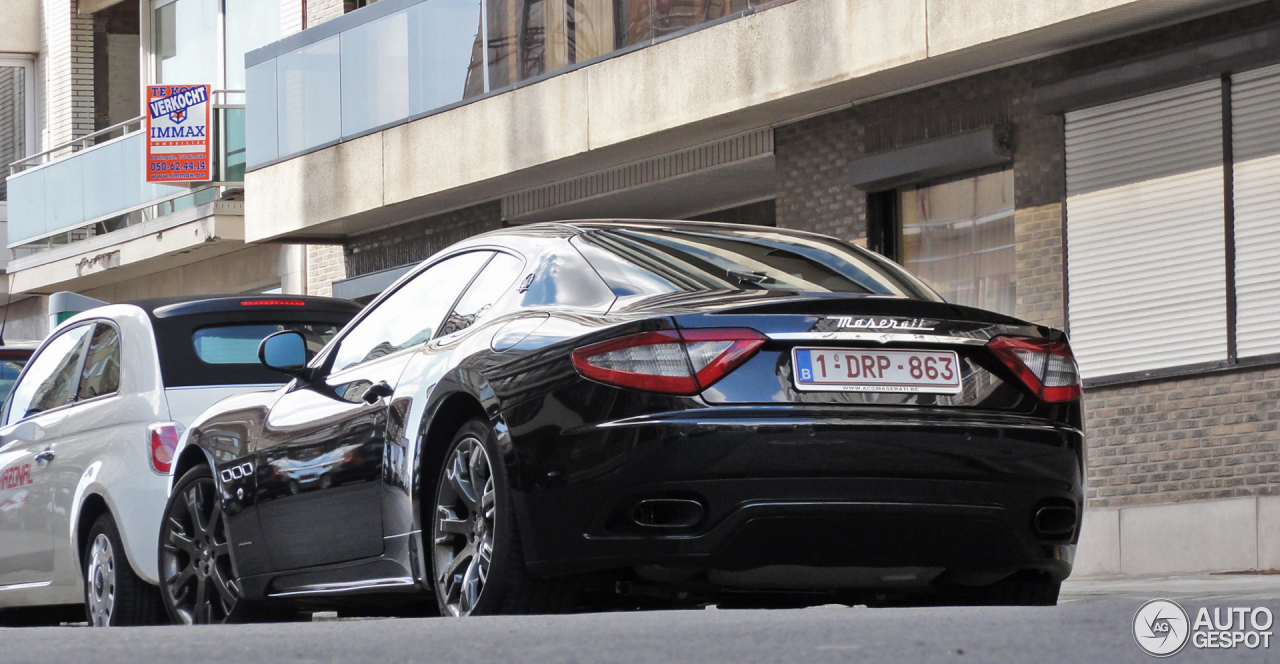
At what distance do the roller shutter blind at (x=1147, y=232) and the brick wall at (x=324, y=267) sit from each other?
38.1 feet

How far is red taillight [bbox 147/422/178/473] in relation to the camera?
906 cm

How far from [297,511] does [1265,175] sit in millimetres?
8857

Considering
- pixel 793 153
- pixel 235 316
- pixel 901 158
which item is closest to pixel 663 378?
pixel 235 316

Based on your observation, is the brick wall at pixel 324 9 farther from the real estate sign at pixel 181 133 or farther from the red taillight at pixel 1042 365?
the red taillight at pixel 1042 365

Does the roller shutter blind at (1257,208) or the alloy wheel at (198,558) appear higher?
the roller shutter blind at (1257,208)

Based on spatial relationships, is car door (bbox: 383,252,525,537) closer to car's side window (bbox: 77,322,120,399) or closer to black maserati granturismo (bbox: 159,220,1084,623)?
black maserati granturismo (bbox: 159,220,1084,623)

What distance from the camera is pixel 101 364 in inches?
392

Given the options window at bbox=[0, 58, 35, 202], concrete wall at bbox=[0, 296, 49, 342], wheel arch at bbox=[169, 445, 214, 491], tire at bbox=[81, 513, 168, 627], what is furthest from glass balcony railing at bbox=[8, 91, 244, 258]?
wheel arch at bbox=[169, 445, 214, 491]

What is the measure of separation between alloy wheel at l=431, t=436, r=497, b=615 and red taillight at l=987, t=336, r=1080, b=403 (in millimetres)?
1589

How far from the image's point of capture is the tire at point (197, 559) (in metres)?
8.12

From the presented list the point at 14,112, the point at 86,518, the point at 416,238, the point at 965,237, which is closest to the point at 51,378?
the point at 86,518

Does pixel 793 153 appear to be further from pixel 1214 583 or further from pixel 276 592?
pixel 276 592

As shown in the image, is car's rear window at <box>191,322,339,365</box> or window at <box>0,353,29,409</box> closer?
car's rear window at <box>191,322,339,365</box>

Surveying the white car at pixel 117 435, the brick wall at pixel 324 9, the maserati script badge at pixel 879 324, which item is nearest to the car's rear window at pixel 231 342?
the white car at pixel 117 435
